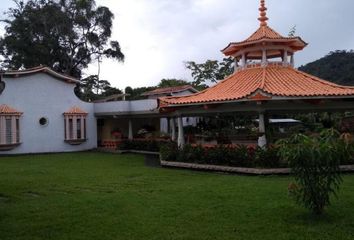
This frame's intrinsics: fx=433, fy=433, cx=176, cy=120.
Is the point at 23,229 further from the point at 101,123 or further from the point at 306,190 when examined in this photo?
the point at 101,123

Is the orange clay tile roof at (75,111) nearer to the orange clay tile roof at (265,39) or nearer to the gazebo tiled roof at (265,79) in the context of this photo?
the gazebo tiled roof at (265,79)

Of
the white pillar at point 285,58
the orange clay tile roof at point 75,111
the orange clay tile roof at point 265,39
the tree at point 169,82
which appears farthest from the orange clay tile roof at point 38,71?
the tree at point 169,82

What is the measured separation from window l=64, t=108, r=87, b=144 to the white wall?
29 cm

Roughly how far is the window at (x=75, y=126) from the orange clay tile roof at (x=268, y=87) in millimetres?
10237

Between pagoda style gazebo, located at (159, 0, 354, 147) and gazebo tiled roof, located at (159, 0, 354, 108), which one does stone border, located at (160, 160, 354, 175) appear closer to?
pagoda style gazebo, located at (159, 0, 354, 147)

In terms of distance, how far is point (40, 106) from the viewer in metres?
25.2

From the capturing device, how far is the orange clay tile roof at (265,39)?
17.0 meters

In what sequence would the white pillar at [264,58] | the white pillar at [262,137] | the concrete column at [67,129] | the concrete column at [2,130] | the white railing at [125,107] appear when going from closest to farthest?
1. the white pillar at [262,137]
2. the white pillar at [264,58]
3. the concrete column at [2,130]
4. the white railing at [125,107]
5. the concrete column at [67,129]

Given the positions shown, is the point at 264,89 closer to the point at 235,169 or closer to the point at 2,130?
the point at 235,169

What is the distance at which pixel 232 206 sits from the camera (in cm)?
880

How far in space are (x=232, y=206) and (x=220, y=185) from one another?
9.43ft

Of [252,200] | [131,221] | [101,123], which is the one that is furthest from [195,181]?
[101,123]

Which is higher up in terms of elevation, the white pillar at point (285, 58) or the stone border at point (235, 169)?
the white pillar at point (285, 58)

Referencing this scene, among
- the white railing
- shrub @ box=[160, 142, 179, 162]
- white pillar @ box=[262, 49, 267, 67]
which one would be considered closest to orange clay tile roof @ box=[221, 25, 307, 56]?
white pillar @ box=[262, 49, 267, 67]
